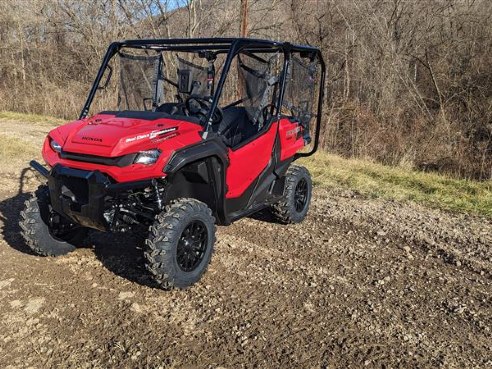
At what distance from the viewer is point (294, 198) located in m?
5.02

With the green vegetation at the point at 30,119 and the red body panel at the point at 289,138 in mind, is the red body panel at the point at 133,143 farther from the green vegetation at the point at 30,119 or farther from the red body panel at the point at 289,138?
the green vegetation at the point at 30,119

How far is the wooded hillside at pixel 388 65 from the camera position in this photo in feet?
31.1

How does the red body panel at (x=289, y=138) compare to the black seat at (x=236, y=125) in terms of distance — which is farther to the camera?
the red body panel at (x=289, y=138)

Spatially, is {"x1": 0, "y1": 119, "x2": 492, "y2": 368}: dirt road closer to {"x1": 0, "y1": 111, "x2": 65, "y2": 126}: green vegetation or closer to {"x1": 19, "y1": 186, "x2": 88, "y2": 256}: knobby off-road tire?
{"x1": 19, "y1": 186, "x2": 88, "y2": 256}: knobby off-road tire

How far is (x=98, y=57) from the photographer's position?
1603 cm

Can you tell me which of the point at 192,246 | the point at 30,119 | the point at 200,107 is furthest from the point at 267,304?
the point at 30,119

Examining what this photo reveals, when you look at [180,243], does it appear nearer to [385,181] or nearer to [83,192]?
[83,192]

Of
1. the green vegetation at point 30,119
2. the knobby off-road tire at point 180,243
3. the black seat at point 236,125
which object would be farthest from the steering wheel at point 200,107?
the green vegetation at point 30,119

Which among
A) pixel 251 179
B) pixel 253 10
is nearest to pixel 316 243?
pixel 251 179

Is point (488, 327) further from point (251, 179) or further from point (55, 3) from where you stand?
point (55, 3)

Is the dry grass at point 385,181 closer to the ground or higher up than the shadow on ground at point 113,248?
higher up

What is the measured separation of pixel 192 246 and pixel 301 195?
6.27 ft

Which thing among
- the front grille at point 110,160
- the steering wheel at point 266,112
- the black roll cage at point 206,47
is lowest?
the front grille at point 110,160

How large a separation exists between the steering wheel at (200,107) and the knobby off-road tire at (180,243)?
90cm
